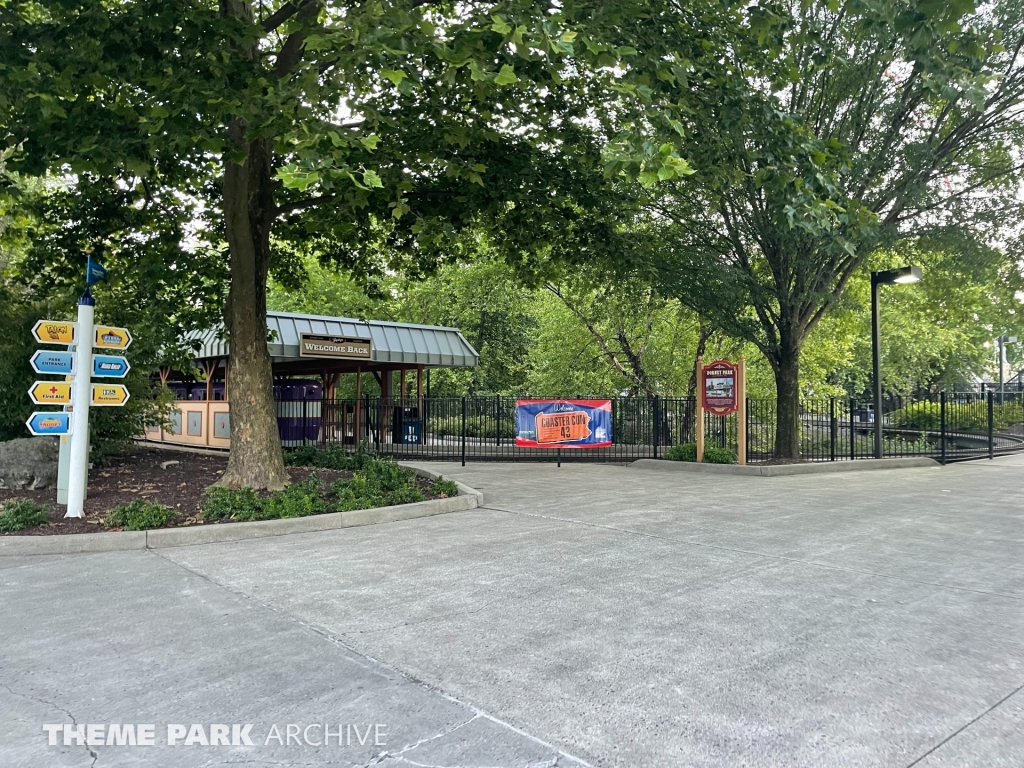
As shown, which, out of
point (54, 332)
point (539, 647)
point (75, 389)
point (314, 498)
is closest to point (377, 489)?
point (314, 498)

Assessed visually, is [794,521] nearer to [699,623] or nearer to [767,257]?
[699,623]

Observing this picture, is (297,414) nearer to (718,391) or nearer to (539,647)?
(718,391)

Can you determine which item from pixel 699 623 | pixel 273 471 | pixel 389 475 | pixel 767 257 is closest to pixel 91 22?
pixel 273 471

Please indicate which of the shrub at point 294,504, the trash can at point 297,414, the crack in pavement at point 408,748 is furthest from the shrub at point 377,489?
the trash can at point 297,414

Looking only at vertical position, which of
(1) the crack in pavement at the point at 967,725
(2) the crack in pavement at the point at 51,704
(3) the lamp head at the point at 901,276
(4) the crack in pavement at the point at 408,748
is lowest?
(2) the crack in pavement at the point at 51,704

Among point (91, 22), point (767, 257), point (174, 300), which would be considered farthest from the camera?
point (767, 257)

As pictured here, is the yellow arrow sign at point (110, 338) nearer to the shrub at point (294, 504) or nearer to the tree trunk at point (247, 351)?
the tree trunk at point (247, 351)

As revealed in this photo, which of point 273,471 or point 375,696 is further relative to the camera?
point 273,471

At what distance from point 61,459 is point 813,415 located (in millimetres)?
16227

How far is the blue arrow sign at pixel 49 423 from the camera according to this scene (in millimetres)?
7456

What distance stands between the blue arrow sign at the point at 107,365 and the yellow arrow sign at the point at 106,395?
6.3 inches

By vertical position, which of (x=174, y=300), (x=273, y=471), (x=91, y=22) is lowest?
(x=273, y=471)

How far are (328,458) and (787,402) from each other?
10221 mm

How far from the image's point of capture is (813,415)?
17.5 m
